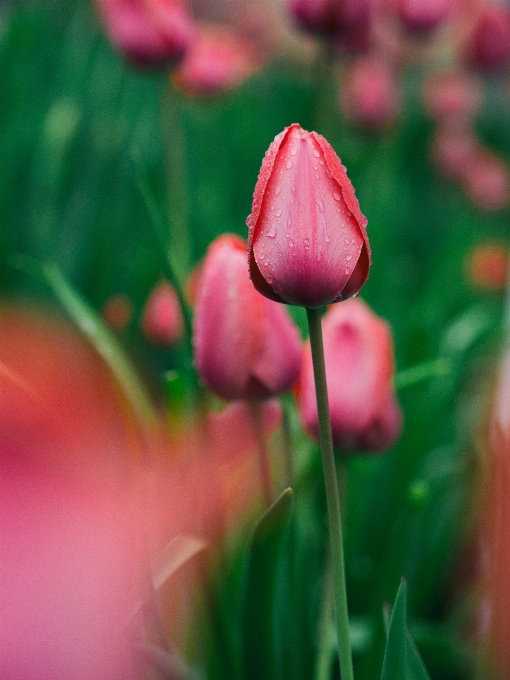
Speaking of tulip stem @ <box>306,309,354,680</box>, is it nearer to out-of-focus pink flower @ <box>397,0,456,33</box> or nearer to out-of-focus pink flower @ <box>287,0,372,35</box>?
out-of-focus pink flower @ <box>287,0,372,35</box>

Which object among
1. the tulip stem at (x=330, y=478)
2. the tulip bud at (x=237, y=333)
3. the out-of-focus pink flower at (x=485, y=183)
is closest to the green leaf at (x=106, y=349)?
the tulip bud at (x=237, y=333)

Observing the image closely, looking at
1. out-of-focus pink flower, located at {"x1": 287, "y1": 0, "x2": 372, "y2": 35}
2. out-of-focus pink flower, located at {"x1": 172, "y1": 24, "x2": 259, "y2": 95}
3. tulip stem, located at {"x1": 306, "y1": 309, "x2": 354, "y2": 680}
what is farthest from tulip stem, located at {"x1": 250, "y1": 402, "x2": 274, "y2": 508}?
out-of-focus pink flower, located at {"x1": 172, "y1": 24, "x2": 259, "y2": 95}

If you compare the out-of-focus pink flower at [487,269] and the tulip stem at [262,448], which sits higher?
the out-of-focus pink flower at [487,269]

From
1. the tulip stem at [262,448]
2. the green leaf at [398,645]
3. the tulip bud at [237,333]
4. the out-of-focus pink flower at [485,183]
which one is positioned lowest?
the green leaf at [398,645]

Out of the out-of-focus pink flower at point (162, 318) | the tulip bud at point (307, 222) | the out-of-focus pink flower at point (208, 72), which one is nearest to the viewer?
the tulip bud at point (307, 222)

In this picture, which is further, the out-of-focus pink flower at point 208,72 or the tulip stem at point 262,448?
the out-of-focus pink flower at point 208,72

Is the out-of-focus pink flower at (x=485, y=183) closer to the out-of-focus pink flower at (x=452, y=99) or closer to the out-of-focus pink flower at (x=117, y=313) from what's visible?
the out-of-focus pink flower at (x=452, y=99)

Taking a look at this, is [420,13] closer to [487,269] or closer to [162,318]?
[487,269]
